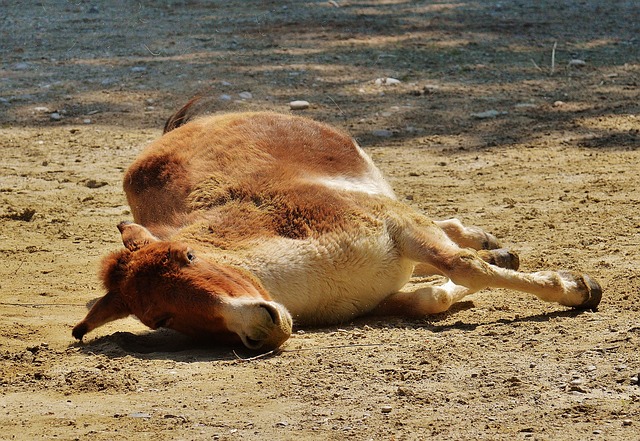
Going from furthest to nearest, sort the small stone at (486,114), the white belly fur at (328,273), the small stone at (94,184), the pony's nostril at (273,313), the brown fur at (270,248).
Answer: the small stone at (486,114) < the small stone at (94,184) < the white belly fur at (328,273) < the brown fur at (270,248) < the pony's nostril at (273,313)

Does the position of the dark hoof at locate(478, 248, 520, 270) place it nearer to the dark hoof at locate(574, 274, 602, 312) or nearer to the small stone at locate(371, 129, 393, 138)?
the dark hoof at locate(574, 274, 602, 312)

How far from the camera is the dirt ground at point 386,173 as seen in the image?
429cm

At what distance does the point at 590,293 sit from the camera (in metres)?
5.71

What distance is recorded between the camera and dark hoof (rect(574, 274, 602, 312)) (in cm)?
571

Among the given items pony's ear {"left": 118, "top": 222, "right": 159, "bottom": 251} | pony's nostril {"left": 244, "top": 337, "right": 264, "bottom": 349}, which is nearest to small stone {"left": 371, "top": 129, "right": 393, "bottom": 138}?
pony's ear {"left": 118, "top": 222, "right": 159, "bottom": 251}

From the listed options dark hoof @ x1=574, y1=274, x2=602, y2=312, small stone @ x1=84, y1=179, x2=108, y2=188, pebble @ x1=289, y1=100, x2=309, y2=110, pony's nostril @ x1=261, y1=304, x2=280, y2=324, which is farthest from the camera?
pebble @ x1=289, y1=100, x2=309, y2=110

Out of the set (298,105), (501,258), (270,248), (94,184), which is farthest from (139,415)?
(298,105)

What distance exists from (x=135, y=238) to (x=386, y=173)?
4.38 meters

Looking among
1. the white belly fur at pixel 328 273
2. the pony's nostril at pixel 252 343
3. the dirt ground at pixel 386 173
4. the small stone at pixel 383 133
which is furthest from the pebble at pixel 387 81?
the pony's nostril at pixel 252 343

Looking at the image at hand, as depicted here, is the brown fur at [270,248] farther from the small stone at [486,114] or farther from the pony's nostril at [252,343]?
the small stone at [486,114]

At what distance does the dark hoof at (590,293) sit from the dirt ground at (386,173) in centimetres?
7

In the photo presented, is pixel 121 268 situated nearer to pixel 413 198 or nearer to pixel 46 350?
pixel 46 350

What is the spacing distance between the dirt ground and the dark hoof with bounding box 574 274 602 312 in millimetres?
66

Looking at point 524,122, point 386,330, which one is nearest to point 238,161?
point 386,330
